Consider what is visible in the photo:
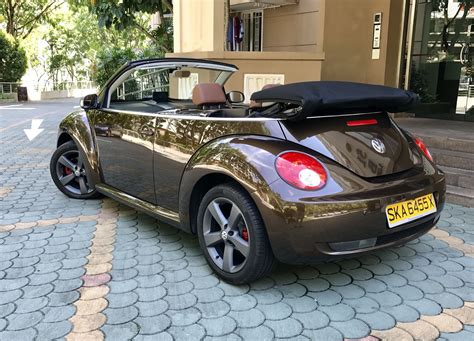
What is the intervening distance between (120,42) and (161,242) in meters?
31.6

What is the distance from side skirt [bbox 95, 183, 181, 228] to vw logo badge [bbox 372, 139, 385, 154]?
1489 millimetres

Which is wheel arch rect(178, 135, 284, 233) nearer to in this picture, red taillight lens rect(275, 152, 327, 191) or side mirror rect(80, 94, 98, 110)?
red taillight lens rect(275, 152, 327, 191)

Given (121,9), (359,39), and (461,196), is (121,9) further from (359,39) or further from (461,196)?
(461,196)

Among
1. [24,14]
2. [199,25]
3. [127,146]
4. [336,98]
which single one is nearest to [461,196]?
[336,98]

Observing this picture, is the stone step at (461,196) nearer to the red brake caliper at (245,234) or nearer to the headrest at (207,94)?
the headrest at (207,94)

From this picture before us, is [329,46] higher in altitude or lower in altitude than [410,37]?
lower

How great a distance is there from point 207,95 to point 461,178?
117 inches

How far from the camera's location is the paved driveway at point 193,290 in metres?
2.43

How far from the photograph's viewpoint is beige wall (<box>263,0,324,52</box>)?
870 cm

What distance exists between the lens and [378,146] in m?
2.85

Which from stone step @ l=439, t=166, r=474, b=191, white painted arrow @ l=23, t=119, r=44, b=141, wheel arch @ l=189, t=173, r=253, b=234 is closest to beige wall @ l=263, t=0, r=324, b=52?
stone step @ l=439, t=166, r=474, b=191

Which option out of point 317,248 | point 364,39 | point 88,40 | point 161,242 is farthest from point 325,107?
point 88,40

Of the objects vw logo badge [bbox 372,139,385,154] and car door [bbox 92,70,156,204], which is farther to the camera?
car door [bbox 92,70,156,204]

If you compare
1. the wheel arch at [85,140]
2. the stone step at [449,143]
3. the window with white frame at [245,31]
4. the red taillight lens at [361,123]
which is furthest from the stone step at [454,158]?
the window with white frame at [245,31]
